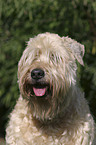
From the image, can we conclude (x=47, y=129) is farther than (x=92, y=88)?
No

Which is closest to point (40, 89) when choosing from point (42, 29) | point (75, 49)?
point (75, 49)

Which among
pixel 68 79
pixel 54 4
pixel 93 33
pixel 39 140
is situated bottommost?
pixel 39 140

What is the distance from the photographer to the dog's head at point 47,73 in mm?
3217

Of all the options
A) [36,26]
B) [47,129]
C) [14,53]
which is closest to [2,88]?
[14,53]

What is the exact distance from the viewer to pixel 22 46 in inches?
253

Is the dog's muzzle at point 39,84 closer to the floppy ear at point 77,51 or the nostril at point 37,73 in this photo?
the nostril at point 37,73

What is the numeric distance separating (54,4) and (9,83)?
1.95 meters

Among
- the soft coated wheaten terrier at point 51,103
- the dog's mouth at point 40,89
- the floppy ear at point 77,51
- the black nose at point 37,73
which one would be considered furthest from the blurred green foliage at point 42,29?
the black nose at point 37,73

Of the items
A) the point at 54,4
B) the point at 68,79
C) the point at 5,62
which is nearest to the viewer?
the point at 68,79

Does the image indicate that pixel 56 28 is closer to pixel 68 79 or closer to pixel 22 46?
pixel 22 46

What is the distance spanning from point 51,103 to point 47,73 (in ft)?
1.21

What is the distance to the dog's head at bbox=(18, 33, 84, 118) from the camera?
3.22 meters

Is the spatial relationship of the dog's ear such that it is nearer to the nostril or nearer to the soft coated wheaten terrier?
the soft coated wheaten terrier

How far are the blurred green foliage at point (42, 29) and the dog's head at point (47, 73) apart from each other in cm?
266
